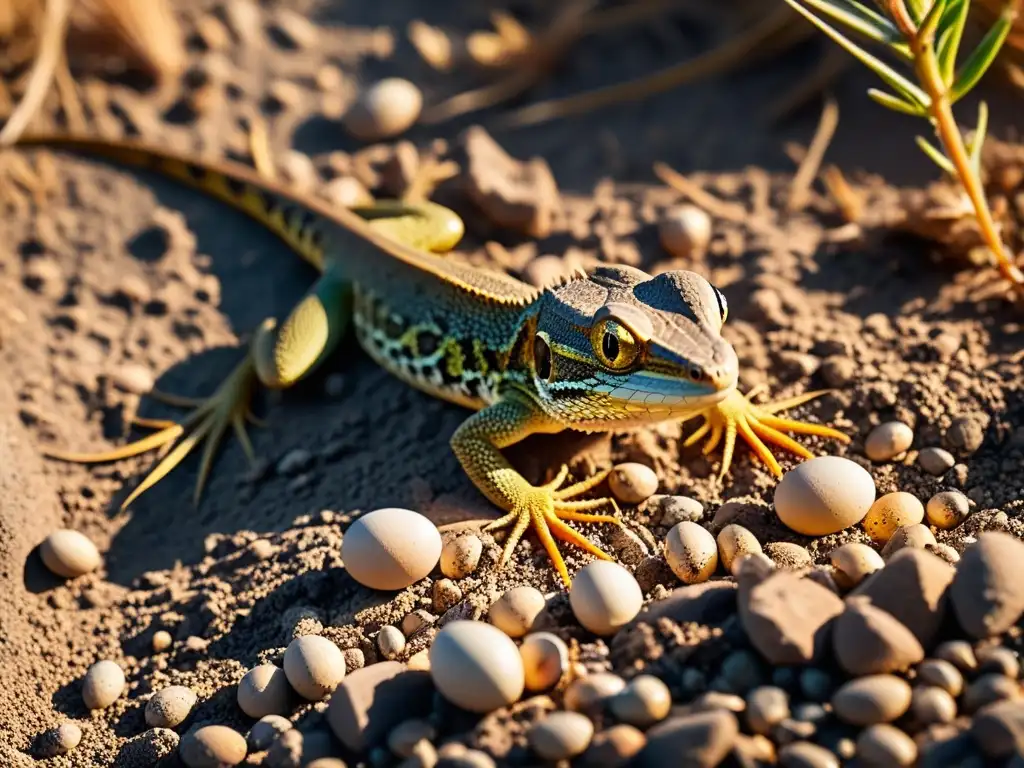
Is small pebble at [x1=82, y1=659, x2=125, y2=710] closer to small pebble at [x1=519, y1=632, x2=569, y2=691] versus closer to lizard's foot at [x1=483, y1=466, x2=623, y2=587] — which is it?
lizard's foot at [x1=483, y1=466, x2=623, y2=587]

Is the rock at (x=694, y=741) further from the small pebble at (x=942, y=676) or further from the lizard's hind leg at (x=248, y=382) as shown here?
the lizard's hind leg at (x=248, y=382)

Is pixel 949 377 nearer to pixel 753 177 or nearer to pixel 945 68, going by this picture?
pixel 945 68

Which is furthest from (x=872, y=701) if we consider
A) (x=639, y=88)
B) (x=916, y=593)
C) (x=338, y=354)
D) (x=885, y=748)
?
(x=639, y=88)

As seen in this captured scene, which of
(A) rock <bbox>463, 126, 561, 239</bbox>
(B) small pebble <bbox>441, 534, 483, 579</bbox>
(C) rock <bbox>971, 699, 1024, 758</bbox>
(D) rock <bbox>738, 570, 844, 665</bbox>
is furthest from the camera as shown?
(A) rock <bbox>463, 126, 561, 239</bbox>

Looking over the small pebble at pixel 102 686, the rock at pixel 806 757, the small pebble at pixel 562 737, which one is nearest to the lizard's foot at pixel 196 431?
the small pebble at pixel 102 686

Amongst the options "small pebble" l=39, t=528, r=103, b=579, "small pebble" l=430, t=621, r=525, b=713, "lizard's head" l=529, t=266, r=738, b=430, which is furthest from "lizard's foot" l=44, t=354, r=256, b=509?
"small pebble" l=430, t=621, r=525, b=713

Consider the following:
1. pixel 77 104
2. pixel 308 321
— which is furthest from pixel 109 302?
pixel 77 104
